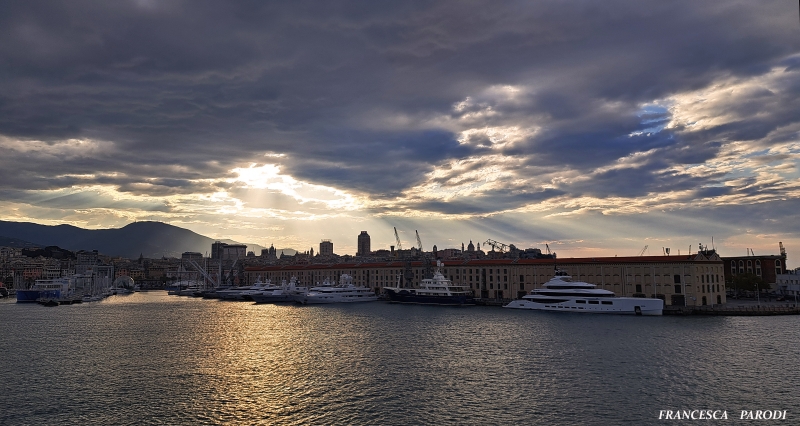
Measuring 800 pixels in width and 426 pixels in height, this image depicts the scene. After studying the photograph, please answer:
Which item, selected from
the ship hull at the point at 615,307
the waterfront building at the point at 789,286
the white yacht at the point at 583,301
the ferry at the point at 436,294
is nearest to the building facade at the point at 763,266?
the waterfront building at the point at 789,286

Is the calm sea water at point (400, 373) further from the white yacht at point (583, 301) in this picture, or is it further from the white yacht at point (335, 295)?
the white yacht at point (335, 295)

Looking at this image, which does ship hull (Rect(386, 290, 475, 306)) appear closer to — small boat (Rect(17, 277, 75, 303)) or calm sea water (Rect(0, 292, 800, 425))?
calm sea water (Rect(0, 292, 800, 425))

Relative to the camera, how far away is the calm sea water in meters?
39.6

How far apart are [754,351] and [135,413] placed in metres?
66.3

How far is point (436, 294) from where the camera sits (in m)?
147

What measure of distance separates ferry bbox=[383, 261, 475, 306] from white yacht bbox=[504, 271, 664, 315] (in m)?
22.1

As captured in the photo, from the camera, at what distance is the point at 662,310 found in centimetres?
10762

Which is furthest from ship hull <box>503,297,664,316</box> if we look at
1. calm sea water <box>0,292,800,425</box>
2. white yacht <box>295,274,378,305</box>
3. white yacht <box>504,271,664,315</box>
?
white yacht <box>295,274,378,305</box>

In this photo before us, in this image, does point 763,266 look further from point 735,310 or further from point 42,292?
point 42,292

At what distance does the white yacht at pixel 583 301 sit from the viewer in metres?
108

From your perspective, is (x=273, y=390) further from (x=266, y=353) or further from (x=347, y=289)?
(x=347, y=289)

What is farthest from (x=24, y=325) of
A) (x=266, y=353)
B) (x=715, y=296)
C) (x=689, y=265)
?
(x=715, y=296)

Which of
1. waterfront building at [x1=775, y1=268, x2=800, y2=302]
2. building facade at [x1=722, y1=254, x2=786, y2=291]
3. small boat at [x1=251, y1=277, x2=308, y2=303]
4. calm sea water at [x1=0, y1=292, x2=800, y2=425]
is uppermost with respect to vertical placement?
building facade at [x1=722, y1=254, x2=786, y2=291]

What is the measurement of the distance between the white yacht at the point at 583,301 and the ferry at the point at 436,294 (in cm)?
2212
